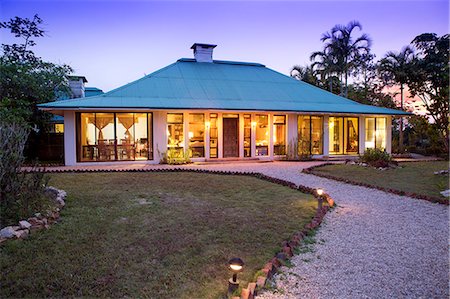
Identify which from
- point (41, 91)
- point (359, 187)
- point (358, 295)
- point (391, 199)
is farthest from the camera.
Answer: point (41, 91)

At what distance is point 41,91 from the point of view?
49.8 ft

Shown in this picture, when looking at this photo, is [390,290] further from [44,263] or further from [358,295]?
[44,263]

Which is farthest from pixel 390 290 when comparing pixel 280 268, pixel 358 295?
pixel 280 268

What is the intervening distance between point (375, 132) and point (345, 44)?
9.18 metres

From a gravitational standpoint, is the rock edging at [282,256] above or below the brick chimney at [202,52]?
below

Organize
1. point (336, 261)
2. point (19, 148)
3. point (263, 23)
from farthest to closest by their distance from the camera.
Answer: point (263, 23) → point (19, 148) → point (336, 261)

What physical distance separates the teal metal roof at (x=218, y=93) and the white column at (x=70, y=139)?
2.12 feet

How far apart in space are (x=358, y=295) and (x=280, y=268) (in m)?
0.83

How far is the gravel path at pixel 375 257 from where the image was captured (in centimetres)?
313

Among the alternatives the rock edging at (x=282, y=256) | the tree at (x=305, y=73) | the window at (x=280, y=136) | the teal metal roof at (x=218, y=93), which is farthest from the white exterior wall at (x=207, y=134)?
the tree at (x=305, y=73)

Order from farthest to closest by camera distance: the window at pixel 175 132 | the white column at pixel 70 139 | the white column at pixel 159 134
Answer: the window at pixel 175 132 < the white column at pixel 159 134 < the white column at pixel 70 139

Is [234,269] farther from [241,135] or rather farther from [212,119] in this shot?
[241,135]

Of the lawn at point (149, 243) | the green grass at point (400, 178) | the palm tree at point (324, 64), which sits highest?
the palm tree at point (324, 64)

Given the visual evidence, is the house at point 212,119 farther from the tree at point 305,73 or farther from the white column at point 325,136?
the tree at point 305,73
